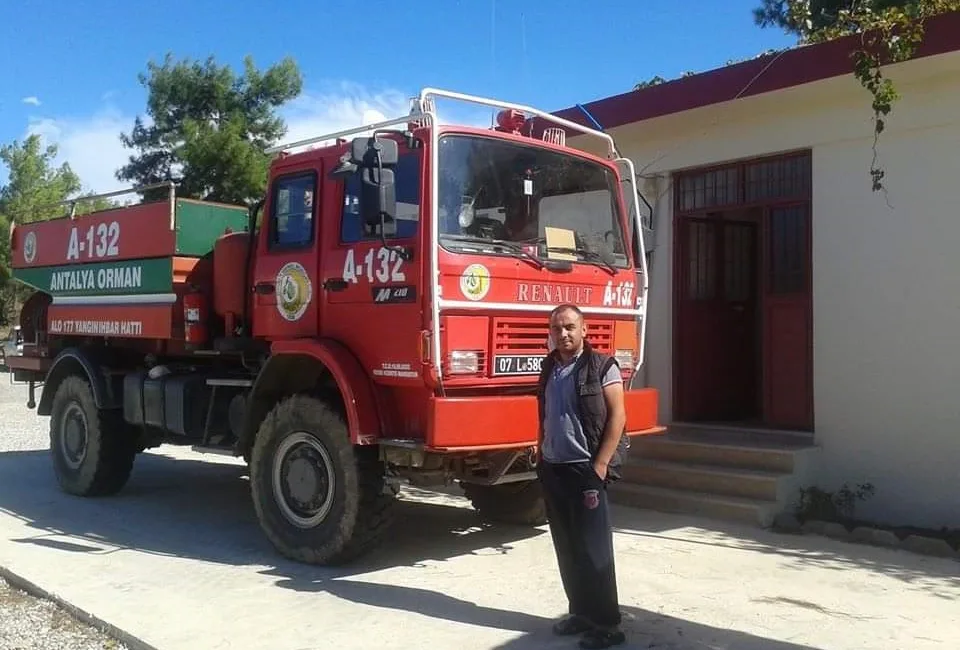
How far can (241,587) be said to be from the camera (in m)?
5.65

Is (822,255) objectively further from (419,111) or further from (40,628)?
(40,628)

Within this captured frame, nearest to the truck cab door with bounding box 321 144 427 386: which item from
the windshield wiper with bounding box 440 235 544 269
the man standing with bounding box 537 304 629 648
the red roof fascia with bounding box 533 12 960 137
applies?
the windshield wiper with bounding box 440 235 544 269

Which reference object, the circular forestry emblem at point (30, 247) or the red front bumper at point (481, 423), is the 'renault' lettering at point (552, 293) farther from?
the circular forestry emblem at point (30, 247)

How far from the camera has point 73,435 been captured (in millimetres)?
8688

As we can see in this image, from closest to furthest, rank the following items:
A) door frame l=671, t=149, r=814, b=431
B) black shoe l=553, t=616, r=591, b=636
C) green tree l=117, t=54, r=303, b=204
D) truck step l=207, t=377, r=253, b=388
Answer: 1. black shoe l=553, t=616, r=591, b=636
2. truck step l=207, t=377, r=253, b=388
3. door frame l=671, t=149, r=814, b=431
4. green tree l=117, t=54, r=303, b=204

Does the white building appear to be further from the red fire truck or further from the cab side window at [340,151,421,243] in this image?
the cab side window at [340,151,421,243]

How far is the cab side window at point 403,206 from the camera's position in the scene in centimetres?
549

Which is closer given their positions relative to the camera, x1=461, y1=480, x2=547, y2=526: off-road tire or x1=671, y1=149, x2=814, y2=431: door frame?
x1=461, y1=480, x2=547, y2=526: off-road tire

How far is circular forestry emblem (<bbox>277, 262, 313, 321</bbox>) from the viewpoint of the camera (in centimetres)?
620

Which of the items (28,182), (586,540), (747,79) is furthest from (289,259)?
(28,182)

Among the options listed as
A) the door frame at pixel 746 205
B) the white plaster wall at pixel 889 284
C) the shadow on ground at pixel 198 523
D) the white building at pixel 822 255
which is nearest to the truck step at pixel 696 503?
the white building at pixel 822 255

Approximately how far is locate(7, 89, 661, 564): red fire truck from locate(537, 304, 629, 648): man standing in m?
0.82

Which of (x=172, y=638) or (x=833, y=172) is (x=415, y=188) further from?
(x=833, y=172)

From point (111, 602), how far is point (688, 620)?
10.9 feet
